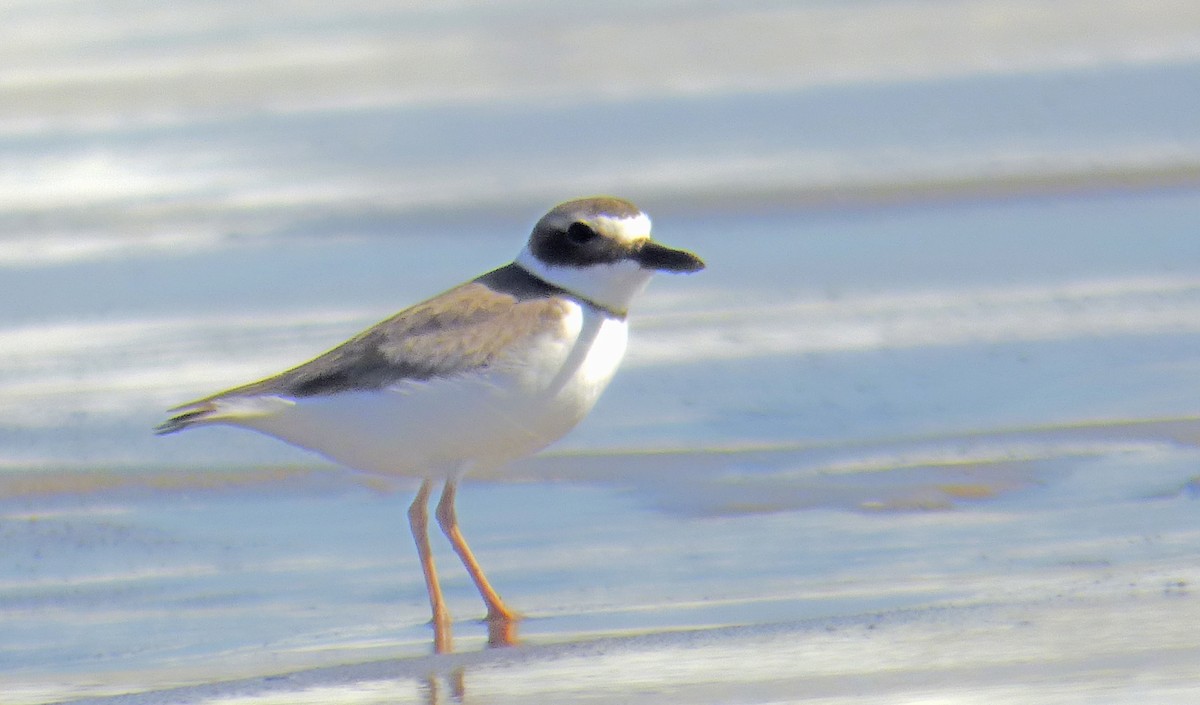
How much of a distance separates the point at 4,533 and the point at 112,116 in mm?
4858

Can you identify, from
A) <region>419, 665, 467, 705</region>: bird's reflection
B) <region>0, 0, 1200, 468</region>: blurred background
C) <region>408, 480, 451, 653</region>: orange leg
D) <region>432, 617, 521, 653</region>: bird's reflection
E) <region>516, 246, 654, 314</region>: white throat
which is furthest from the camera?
<region>0, 0, 1200, 468</region>: blurred background

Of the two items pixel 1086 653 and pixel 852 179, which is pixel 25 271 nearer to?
pixel 852 179

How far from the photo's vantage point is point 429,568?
14.8 ft

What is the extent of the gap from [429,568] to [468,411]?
36cm

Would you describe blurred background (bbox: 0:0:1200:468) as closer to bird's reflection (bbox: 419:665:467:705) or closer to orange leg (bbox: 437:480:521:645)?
orange leg (bbox: 437:480:521:645)

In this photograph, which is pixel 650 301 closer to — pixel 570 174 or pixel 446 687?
pixel 570 174

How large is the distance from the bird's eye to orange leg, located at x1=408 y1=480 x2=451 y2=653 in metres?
0.64

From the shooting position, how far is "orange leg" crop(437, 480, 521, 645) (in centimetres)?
419

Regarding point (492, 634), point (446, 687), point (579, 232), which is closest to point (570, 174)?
point (579, 232)

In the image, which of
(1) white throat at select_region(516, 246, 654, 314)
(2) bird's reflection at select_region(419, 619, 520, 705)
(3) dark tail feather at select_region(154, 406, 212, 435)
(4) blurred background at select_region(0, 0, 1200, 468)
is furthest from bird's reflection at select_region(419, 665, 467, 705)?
(4) blurred background at select_region(0, 0, 1200, 468)

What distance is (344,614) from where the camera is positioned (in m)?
4.38

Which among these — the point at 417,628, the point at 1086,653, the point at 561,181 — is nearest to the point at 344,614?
the point at 417,628

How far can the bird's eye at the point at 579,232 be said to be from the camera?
15.1ft

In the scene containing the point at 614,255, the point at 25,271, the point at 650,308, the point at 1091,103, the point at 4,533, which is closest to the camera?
the point at 614,255
